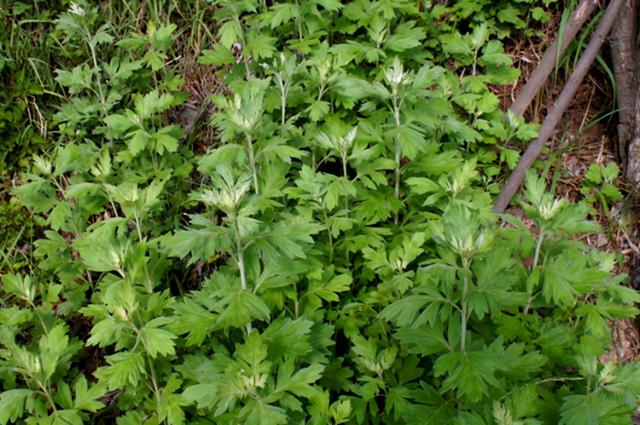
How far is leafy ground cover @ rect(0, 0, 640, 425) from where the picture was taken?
6.40 feet

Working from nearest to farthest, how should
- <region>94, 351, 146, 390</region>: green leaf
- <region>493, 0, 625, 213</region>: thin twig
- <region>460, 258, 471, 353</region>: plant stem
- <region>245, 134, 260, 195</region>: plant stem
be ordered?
<region>460, 258, 471, 353</region>: plant stem
<region>94, 351, 146, 390</region>: green leaf
<region>245, 134, 260, 195</region>: plant stem
<region>493, 0, 625, 213</region>: thin twig

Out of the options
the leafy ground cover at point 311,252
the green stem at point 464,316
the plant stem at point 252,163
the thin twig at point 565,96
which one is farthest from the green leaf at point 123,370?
the thin twig at point 565,96

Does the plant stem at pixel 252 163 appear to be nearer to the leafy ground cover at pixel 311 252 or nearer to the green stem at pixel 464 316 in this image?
the leafy ground cover at pixel 311 252

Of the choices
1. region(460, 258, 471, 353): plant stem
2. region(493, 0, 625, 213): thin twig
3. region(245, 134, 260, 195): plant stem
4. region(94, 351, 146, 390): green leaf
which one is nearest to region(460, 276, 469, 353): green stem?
region(460, 258, 471, 353): plant stem

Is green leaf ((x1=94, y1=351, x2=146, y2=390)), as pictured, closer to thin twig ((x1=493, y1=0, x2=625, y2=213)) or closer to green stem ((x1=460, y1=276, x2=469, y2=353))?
green stem ((x1=460, y1=276, x2=469, y2=353))

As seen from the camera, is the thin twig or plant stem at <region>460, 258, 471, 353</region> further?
the thin twig

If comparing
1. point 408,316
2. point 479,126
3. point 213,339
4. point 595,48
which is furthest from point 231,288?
point 595,48

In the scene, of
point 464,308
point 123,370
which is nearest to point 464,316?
→ point 464,308

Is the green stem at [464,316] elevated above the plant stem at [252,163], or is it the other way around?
the plant stem at [252,163]

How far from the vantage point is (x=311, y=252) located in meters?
2.41

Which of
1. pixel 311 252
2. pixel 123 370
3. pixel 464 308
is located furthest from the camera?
pixel 311 252

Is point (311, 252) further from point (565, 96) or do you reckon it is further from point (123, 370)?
point (565, 96)

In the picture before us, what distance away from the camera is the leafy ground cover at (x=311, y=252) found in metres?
1.95

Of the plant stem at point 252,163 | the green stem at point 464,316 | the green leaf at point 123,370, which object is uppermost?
the plant stem at point 252,163
